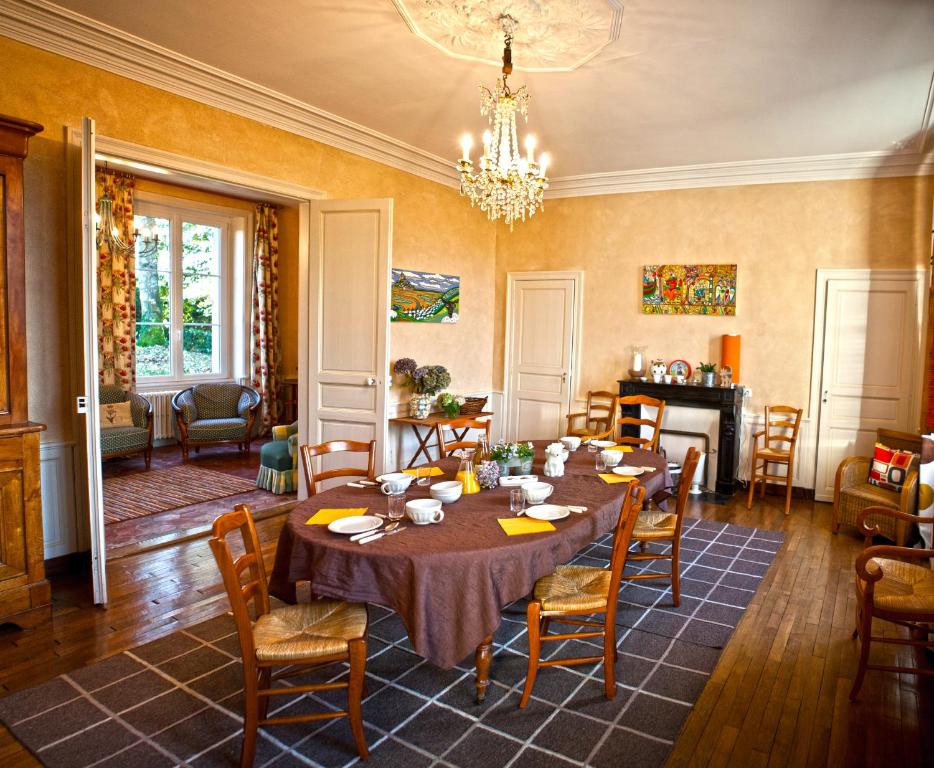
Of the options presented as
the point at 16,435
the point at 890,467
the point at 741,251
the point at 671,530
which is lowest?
the point at 671,530

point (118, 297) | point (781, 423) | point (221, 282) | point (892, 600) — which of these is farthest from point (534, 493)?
point (221, 282)

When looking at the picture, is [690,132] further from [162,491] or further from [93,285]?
[162,491]

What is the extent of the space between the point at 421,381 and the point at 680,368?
2.68 m

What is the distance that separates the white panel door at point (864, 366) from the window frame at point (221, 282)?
7039 mm

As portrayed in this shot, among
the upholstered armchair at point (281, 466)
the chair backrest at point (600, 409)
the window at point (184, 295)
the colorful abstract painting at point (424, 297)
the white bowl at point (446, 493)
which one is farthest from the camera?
the window at point (184, 295)

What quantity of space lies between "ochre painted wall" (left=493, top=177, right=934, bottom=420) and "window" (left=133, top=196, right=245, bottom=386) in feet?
13.4

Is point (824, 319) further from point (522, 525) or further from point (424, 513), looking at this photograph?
point (424, 513)

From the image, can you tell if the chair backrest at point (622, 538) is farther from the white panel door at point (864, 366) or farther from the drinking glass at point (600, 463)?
the white panel door at point (864, 366)

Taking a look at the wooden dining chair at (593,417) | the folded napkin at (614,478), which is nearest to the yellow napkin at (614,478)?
the folded napkin at (614,478)

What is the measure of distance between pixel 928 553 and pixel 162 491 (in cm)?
577

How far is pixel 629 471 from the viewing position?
3727mm

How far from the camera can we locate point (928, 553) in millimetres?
2666

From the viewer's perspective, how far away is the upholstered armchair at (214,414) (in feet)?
24.3

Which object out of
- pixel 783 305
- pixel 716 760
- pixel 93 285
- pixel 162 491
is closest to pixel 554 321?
pixel 783 305
